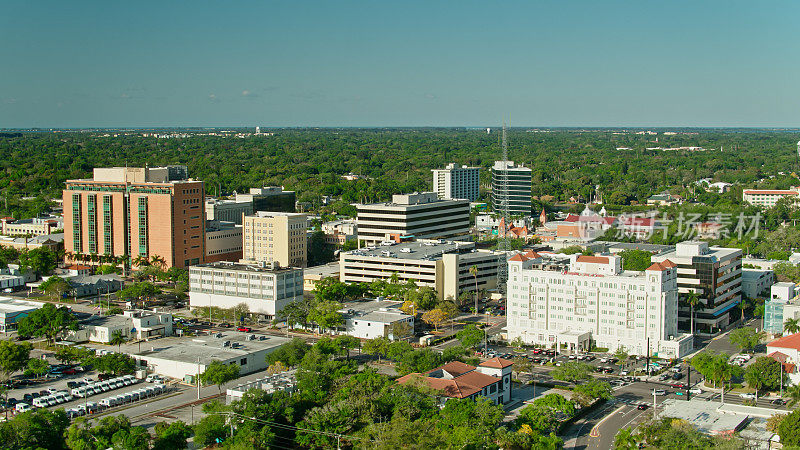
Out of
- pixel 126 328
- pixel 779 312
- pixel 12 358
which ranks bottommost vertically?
pixel 126 328

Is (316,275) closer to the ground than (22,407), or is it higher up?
higher up

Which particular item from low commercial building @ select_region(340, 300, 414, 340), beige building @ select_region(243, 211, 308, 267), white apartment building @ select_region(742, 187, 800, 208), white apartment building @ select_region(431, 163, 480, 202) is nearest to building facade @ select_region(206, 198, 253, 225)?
beige building @ select_region(243, 211, 308, 267)

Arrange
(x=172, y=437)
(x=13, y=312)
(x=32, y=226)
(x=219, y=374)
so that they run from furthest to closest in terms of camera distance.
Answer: (x=32, y=226) < (x=13, y=312) < (x=219, y=374) < (x=172, y=437)

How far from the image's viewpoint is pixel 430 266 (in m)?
51.7

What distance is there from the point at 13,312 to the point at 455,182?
198 ft

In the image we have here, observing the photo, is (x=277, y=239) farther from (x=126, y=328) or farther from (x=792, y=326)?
(x=792, y=326)

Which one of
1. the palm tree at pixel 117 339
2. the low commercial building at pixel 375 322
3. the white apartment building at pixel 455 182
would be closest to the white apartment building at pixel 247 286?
the low commercial building at pixel 375 322

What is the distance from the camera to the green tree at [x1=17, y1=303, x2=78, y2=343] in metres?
42.1

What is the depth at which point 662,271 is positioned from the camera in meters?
39.7

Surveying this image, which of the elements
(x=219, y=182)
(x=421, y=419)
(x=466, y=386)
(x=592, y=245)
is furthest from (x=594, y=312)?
(x=219, y=182)

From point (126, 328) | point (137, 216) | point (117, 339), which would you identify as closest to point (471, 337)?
point (117, 339)

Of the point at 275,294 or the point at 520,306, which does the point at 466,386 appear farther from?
the point at 275,294

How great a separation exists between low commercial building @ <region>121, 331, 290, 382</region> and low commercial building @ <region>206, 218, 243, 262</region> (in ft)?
75.1

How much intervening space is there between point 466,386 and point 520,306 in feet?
40.3
